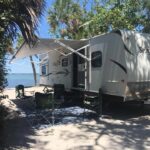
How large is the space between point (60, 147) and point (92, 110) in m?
5.00

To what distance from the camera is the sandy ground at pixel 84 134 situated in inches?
302

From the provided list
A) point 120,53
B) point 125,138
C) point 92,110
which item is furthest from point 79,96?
point 125,138

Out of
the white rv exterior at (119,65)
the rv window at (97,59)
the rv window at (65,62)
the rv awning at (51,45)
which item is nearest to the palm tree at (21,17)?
the rv awning at (51,45)

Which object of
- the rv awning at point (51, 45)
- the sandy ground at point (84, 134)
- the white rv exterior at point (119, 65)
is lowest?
the sandy ground at point (84, 134)

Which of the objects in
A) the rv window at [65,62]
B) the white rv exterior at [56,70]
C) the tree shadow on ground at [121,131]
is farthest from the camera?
the rv window at [65,62]

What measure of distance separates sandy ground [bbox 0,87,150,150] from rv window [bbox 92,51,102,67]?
76.5 inches

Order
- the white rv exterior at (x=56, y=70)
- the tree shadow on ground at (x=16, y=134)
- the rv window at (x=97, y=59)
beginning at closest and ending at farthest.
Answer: the tree shadow on ground at (x=16, y=134) → the rv window at (x=97, y=59) → the white rv exterior at (x=56, y=70)

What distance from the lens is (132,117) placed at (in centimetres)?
1130

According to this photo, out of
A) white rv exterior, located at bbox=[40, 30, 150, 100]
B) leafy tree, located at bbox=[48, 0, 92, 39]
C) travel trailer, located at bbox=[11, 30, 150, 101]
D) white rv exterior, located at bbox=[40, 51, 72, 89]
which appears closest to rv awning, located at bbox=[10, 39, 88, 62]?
travel trailer, located at bbox=[11, 30, 150, 101]

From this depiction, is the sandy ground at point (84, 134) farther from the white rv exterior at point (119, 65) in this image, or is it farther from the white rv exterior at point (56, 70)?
the white rv exterior at point (56, 70)

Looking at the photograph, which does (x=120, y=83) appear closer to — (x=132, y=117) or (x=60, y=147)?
(x=132, y=117)

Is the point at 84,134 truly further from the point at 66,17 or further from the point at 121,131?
the point at 66,17

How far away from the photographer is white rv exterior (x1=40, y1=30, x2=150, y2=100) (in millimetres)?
10789

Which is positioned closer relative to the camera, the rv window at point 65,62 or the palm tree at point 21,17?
the palm tree at point 21,17
